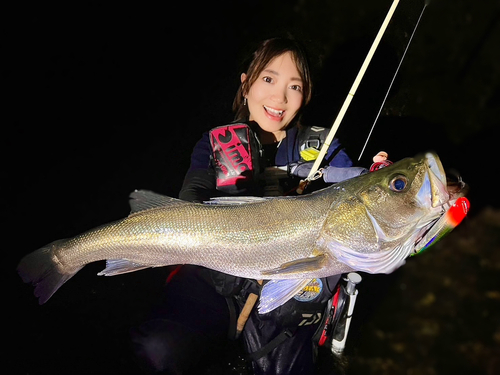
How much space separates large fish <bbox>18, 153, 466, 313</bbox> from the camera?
4.97 feet

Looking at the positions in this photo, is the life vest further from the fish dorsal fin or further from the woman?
the fish dorsal fin

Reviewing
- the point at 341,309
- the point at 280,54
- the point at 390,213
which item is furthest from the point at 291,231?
the point at 280,54

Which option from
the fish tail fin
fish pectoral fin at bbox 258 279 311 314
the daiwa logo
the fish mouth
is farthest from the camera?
the daiwa logo

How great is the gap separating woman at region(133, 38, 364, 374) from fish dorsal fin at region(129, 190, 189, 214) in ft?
1.36

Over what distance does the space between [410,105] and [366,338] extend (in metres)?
2.57

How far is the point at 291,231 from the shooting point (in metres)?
1.64

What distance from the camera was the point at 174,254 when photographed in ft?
5.65

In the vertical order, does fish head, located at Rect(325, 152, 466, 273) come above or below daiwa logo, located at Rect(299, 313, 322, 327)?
above

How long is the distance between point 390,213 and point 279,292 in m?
0.70

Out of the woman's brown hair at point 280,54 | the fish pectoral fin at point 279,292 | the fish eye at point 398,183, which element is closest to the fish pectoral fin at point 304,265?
the fish pectoral fin at point 279,292

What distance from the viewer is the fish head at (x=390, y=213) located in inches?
58.2

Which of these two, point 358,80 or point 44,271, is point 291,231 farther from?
point 44,271

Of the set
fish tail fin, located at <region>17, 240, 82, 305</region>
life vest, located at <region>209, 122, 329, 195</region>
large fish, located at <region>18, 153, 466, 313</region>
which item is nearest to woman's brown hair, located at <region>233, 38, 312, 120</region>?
life vest, located at <region>209, 122, 329, 195</region>

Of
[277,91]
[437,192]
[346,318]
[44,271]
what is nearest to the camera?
[437,192]
